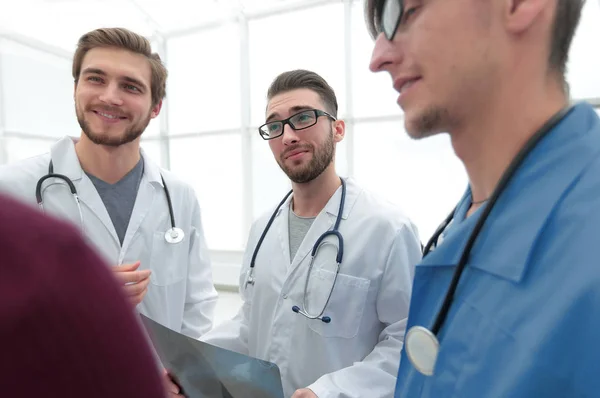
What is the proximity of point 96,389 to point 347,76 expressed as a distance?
164 inches

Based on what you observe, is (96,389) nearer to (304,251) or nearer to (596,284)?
(596,284)

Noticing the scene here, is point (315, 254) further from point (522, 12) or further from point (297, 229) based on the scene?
point (522, 12)

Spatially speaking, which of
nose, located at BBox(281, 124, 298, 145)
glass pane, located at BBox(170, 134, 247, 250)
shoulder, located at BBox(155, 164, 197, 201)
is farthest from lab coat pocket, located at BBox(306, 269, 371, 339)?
glass pane, located at BBox(170, 134, 247, 250)

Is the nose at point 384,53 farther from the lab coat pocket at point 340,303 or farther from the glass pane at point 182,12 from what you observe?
the glass pane at point 182,12

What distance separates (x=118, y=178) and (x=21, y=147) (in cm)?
393

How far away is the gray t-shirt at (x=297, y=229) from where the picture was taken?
4.96ft

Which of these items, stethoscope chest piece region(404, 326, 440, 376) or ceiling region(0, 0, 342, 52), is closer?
stethoscope chest piece region(404, 326, 440, 376)

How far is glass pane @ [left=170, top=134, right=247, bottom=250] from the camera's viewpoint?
4785 millimetres

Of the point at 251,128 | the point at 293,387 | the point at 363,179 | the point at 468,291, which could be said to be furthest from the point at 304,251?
the point at 251,128

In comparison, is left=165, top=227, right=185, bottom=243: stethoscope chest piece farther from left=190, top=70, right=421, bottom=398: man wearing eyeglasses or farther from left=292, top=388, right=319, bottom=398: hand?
left=292, top=388, right=319, bottom=398: hand

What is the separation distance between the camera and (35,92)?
467cm

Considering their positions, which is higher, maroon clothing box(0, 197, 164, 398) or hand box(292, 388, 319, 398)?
maroon clothing box(0, 197, 164, 398)

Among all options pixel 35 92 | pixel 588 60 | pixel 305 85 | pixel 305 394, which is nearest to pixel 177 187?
pixel 305 85

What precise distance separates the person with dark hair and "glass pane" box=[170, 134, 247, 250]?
3126 millimetres
